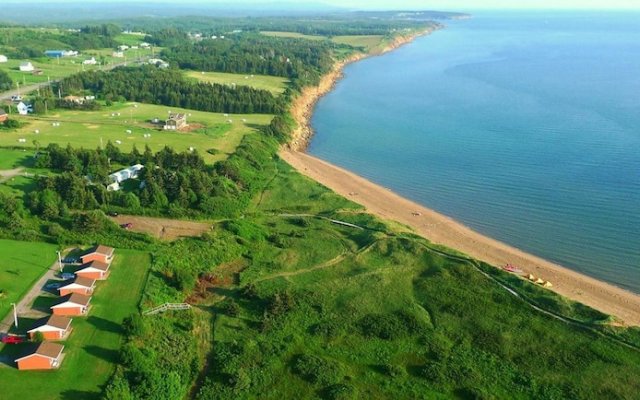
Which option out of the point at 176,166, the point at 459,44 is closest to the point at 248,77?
the point at 176,166

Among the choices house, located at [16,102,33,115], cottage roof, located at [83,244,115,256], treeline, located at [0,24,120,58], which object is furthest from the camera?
treeline, located at [0,24,120,58]

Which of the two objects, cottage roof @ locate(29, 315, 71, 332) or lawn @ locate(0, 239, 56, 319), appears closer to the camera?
cottage roof @ locate(29, 315, 71, 332)

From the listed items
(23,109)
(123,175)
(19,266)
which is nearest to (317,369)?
(19,266)

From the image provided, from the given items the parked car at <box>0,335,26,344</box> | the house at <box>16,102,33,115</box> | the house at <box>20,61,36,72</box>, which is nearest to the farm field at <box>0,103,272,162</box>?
the house at <box>16,102,33,115</box>

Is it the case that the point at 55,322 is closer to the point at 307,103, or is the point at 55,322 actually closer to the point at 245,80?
the point at 307,103

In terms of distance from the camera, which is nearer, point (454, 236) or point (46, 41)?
point (454, 236)

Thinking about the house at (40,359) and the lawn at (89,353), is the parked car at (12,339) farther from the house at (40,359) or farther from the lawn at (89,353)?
the house at (40,359)

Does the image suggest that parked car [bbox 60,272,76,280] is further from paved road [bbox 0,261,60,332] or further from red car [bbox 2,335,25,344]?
red car [bbox 2,335,25,344]
